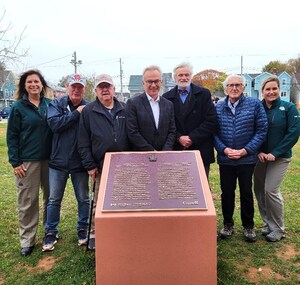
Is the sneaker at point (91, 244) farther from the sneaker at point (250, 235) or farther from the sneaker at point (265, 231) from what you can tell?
the sneaker at point (265, 231)

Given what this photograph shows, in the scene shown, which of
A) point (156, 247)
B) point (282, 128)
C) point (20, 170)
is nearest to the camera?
point (156, 247)

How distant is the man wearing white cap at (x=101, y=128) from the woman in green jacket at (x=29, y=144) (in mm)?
559

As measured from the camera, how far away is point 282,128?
4.17 meters

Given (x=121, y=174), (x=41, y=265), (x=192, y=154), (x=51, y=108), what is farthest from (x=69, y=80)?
(x=41, y=265)

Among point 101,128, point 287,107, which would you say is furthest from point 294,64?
point 101,128

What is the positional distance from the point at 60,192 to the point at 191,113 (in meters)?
1.84

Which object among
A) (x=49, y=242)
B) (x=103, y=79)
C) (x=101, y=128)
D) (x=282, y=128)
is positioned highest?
(x=103, y=79)

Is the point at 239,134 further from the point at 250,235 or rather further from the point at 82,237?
the point at 82,237

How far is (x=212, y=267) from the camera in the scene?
299 cm

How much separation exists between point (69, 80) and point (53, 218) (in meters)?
1.68

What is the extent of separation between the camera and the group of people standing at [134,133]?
3.76m

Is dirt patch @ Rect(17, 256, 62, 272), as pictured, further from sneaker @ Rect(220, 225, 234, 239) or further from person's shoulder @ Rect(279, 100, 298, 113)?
person's shoulder @ Rect(279, 100, 298, 113)

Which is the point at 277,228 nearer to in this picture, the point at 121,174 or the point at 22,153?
the point at 121,174

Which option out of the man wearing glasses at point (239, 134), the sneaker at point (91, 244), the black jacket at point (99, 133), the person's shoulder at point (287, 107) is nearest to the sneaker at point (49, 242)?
the sneaker at point (91, 244)
